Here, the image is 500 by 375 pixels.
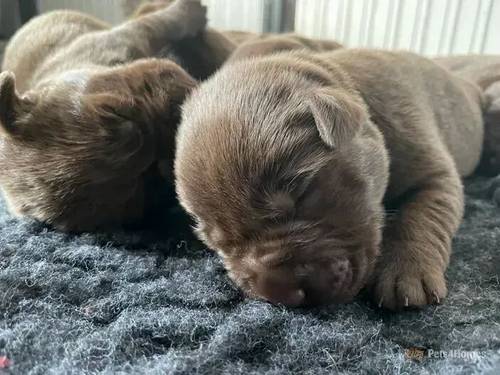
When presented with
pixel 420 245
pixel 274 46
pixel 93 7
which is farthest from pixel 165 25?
pixel 93 7

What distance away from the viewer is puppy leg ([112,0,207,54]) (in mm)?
3430

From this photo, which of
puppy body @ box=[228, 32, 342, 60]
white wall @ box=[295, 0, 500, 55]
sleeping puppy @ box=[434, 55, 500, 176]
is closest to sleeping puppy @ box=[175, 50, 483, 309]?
puppy body @ box=[228, 32, 342, 60]

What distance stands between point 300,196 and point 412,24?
A: 131 inches

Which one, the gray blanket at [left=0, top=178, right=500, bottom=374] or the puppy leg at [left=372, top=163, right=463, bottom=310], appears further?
the puppy leg at [left=372, top=163, right=463, bottom=310]

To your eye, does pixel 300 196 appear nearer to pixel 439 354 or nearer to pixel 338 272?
pixel 338 272

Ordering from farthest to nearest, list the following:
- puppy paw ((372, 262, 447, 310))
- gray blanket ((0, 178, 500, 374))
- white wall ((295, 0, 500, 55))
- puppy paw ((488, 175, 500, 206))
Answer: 1. white wall ((295, 0, 500, 55))
2. puppy paw ((488, 175, 500, 206))
3. puppy paw ((372, 262, 447, 310))
4. gray blanket ((0, 178, 500, 374))

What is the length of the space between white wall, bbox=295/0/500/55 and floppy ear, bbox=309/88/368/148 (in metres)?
3.03

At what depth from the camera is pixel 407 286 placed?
197 centimetres

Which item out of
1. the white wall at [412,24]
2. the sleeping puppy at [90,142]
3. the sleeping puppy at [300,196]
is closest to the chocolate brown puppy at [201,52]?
the sleeping puppy at [90,142]

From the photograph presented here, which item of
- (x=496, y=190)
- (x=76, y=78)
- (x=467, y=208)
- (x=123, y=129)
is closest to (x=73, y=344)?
(x=123, y=129)

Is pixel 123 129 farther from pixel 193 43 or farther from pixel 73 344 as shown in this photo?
pixel 193 43

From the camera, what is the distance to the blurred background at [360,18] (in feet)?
14.9

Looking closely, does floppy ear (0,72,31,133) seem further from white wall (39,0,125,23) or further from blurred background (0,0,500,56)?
white wall (39,0,125,23)

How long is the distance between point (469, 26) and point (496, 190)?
2029 mm
